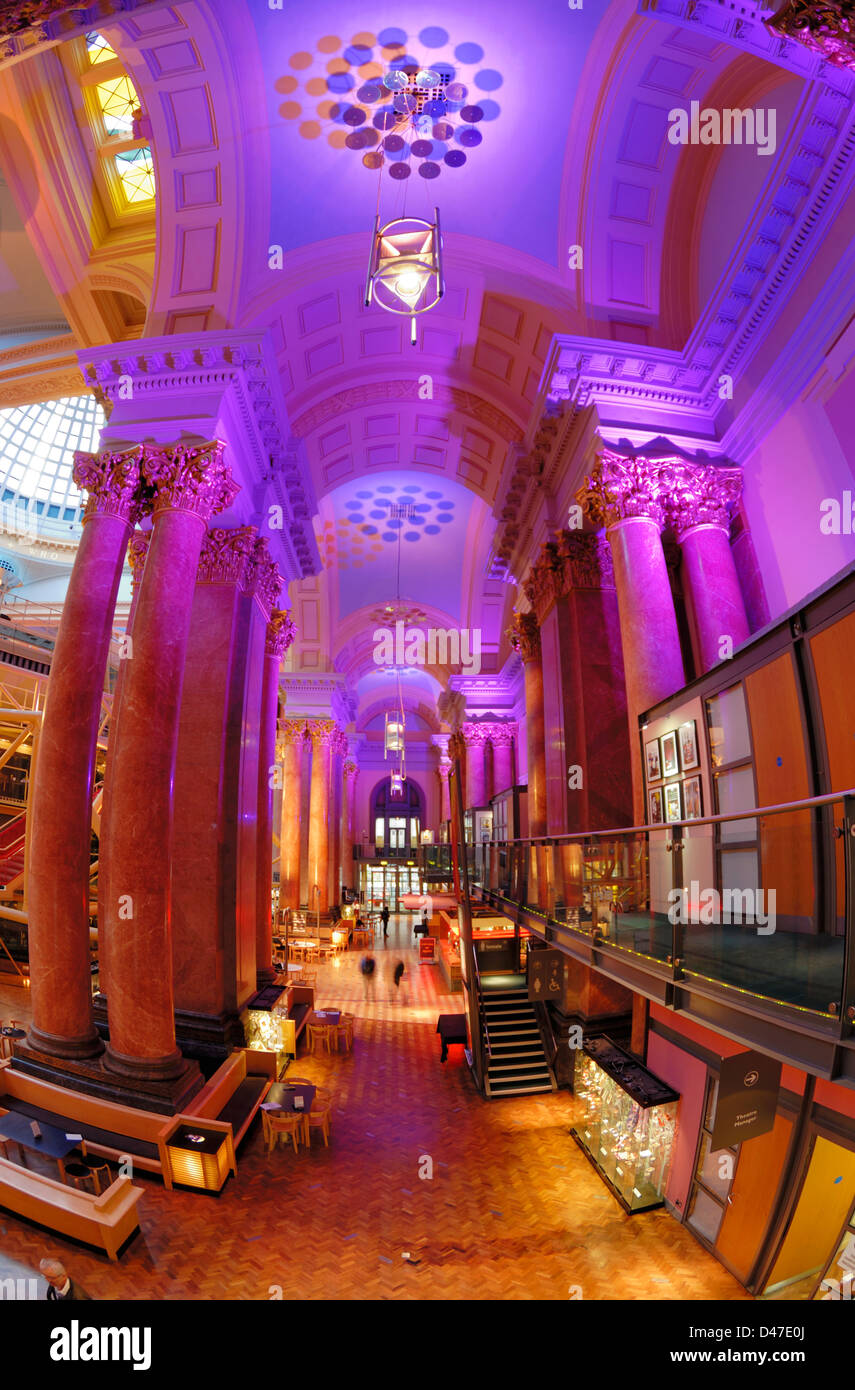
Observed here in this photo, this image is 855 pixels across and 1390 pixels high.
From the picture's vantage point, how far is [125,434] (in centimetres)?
877

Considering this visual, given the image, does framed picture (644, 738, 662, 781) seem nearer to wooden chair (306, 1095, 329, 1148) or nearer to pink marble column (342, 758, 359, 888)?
wooden chair (306, 1095, 329, 1148)

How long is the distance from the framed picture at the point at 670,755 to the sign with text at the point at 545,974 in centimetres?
313

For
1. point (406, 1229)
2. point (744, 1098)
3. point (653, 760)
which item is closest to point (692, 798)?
point (653, 760)

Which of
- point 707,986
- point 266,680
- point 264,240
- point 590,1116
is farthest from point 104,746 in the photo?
point 707,986

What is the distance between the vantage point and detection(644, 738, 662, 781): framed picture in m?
7.29

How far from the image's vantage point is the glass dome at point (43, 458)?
968 inches

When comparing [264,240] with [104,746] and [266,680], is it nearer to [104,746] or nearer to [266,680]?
[266,680]

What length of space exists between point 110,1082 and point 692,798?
6821 millimetres

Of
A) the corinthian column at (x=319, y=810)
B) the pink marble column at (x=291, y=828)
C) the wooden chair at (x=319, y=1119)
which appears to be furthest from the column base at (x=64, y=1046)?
the corinthian column at (x=319, y=810)

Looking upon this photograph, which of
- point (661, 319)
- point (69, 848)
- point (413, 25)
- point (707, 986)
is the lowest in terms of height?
point (707, 986)

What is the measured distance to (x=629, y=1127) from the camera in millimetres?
7535
